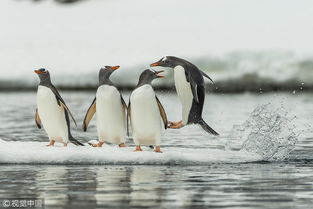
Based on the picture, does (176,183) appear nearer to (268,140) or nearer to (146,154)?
(146,154)

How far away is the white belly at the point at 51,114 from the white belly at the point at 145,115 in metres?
1.19

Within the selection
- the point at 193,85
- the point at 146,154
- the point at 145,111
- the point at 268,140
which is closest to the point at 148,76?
the point at 145,111

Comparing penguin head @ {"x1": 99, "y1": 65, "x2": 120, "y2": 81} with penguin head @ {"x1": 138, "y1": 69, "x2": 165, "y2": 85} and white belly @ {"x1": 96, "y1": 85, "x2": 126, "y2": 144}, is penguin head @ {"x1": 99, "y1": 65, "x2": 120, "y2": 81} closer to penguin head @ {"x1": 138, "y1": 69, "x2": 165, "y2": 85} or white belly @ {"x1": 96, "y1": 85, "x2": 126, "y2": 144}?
white belly @ {"x1": 96, "y1": 85, "x2": 126, "y2": 144}

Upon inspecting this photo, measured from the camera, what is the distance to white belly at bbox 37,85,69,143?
1591cm

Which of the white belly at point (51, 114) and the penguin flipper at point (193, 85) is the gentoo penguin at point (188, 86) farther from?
the white belly at point (51, 114)

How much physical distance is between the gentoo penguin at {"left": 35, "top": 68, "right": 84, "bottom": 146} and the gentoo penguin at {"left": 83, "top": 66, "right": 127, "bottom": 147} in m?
0.43

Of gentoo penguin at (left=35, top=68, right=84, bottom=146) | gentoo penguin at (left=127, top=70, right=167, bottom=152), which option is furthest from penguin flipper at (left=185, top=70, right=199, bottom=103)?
gentoo penguin at (left=35, top=68, right=84, bottom=146)

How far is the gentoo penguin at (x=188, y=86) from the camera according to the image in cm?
1641

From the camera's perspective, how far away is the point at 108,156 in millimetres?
15055

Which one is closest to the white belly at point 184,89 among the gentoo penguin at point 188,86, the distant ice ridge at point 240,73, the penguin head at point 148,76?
the gentoo penguin at point 188,86

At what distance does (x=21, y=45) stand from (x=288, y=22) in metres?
17.3

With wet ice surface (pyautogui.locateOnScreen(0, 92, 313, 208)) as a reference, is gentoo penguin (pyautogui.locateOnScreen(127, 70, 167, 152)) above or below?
above

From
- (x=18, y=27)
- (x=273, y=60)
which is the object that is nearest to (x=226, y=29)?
(x=18, y=27)

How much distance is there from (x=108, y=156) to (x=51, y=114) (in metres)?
1.36
